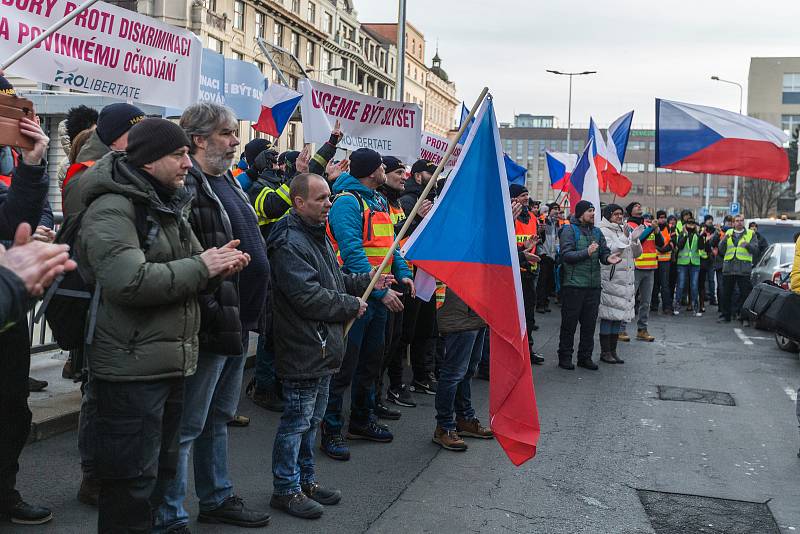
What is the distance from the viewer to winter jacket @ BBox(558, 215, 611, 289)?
1049cm

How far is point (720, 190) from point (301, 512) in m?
124

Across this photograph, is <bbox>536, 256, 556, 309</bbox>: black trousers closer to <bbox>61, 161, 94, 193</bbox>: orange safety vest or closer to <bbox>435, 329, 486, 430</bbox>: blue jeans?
<bbox>435, 329, 486, 430</bbox>: blue jeans

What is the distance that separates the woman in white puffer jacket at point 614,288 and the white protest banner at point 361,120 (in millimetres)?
2701

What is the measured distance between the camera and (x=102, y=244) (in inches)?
135

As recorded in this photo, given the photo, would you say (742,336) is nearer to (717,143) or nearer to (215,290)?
(717,143)

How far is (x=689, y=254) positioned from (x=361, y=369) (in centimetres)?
1387

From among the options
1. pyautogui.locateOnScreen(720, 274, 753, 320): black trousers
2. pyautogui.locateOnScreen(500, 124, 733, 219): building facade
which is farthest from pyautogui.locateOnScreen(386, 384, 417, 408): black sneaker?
pyautogui.locateOnScreen(500, 124, 733, 219): building facade

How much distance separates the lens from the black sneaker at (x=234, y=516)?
464cm

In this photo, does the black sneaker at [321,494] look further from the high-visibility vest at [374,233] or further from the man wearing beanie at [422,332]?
the man wearing beanie at [422,332]

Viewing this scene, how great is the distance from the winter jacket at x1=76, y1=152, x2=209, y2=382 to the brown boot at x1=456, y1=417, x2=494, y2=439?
11.8ft

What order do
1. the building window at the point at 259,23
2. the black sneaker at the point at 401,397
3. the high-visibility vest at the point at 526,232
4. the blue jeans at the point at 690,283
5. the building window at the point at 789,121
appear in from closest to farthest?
the black sneaker at the point at 401,397
the high-visibility vest at the point at 526,232
the blue jeans at the point at 690,283
the building window at the point at 259,23
the building window at the point at 789,121

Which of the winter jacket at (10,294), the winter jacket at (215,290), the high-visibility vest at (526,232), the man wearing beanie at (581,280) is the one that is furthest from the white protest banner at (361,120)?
the winter jacket at (10,294)

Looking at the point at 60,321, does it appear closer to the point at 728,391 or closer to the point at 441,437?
the point at 441,437

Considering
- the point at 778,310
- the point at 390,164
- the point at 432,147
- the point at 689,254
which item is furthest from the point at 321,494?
the point at 689,254
